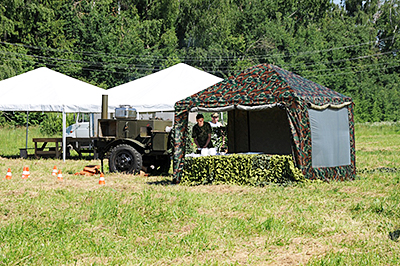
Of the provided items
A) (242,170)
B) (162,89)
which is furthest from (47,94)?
(242,170)

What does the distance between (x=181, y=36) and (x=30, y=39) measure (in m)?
15.8

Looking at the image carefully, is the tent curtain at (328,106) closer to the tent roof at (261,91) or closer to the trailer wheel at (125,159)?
the tent roof at (261,91)

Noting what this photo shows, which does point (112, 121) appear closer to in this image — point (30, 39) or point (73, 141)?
point (73, 141)

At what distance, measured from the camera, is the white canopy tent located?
2039 centimetres

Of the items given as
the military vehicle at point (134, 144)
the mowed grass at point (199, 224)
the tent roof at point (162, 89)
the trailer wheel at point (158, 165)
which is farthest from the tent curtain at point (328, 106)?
the tent roof at point (162, 89)

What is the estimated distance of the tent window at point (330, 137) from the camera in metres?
12.6

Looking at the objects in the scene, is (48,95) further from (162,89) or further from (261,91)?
(261,91)

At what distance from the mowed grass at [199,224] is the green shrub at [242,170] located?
435mm

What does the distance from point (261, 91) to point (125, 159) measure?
440cm

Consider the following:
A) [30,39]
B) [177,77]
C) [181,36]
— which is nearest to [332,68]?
[181,36]

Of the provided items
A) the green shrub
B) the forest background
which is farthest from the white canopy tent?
the forest background

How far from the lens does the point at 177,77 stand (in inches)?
864

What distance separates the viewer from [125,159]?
1513 centimetres

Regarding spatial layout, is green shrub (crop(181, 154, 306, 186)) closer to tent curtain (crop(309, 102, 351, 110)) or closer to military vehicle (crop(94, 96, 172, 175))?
tent curtain (crop(309, 102, 351, 110))
